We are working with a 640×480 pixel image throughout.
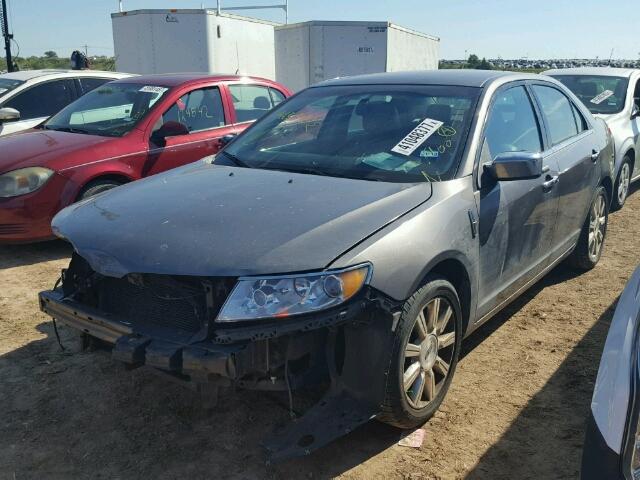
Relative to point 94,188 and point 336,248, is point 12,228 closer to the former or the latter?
point 94,188

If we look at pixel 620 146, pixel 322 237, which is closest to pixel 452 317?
pixel 322 237

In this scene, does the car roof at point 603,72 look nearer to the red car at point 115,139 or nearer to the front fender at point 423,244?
the red car at point 115,139

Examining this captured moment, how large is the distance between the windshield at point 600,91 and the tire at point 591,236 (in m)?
2.96

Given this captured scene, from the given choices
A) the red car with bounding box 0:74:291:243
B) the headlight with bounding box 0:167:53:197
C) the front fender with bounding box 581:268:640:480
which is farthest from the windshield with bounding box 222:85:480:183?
the headlight with bounding box 0:167:53:197

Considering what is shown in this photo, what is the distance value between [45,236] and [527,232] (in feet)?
13.1

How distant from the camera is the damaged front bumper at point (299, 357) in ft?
7.96

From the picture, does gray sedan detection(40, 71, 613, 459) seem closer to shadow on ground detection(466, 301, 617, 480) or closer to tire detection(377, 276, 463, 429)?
tire detection(377, 276, 463, 429)

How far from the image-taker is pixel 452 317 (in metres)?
3.11

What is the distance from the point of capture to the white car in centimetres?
721

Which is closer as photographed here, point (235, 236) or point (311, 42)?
point (235, 236)

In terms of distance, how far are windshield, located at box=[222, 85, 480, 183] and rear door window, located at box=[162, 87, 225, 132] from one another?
2.28 meters

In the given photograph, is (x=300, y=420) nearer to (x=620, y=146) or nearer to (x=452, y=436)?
(x=452, y=436)

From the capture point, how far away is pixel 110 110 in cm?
632

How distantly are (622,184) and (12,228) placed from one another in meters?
6.70
